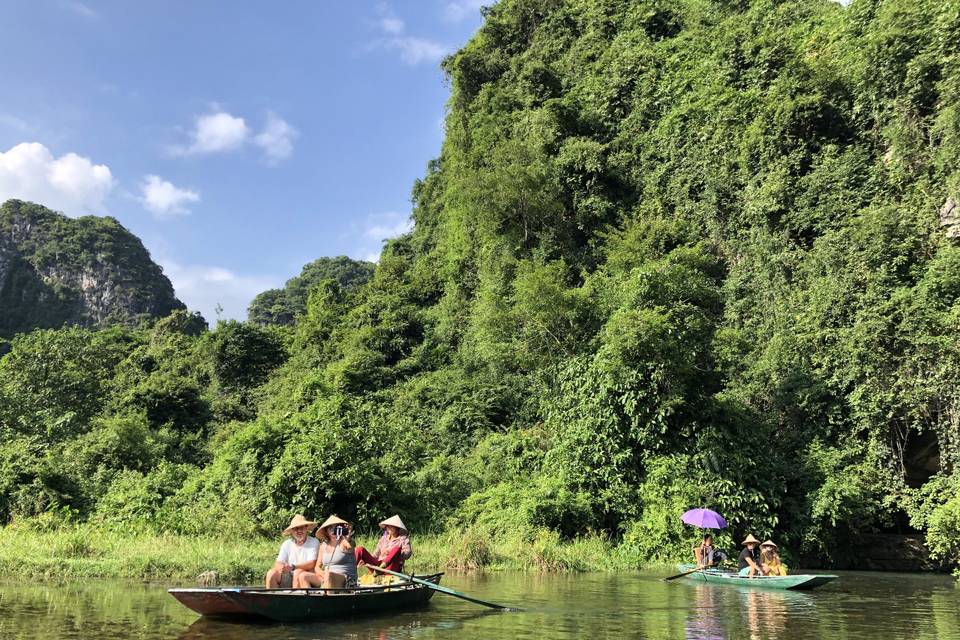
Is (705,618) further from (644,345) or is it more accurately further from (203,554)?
(644,345)

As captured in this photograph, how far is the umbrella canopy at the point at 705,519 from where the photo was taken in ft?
41.5

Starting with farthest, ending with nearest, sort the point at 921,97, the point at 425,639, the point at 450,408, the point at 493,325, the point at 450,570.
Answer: the point at 450,408, the point at 493,325, the point at 921,97, the point at 450,570, the point at 425,639

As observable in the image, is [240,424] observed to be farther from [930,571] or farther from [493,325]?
[930,571]

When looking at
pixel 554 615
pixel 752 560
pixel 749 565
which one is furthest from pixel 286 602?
pixel 749 565

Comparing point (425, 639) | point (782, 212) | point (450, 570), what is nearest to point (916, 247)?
point (782, 212)

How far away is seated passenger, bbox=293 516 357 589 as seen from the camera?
7637mm

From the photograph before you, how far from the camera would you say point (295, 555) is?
7.95m

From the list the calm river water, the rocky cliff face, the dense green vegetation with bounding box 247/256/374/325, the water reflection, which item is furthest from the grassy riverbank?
the rocky cliff face

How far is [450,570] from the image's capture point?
1279 centimetres

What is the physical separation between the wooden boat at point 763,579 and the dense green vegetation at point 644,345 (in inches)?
106

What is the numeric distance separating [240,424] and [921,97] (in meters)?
27.7

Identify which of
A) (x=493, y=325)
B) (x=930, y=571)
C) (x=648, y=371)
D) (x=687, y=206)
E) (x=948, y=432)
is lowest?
(x=930, y=571)

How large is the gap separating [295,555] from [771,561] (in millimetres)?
8557

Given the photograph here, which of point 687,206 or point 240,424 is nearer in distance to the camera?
point 687,206
